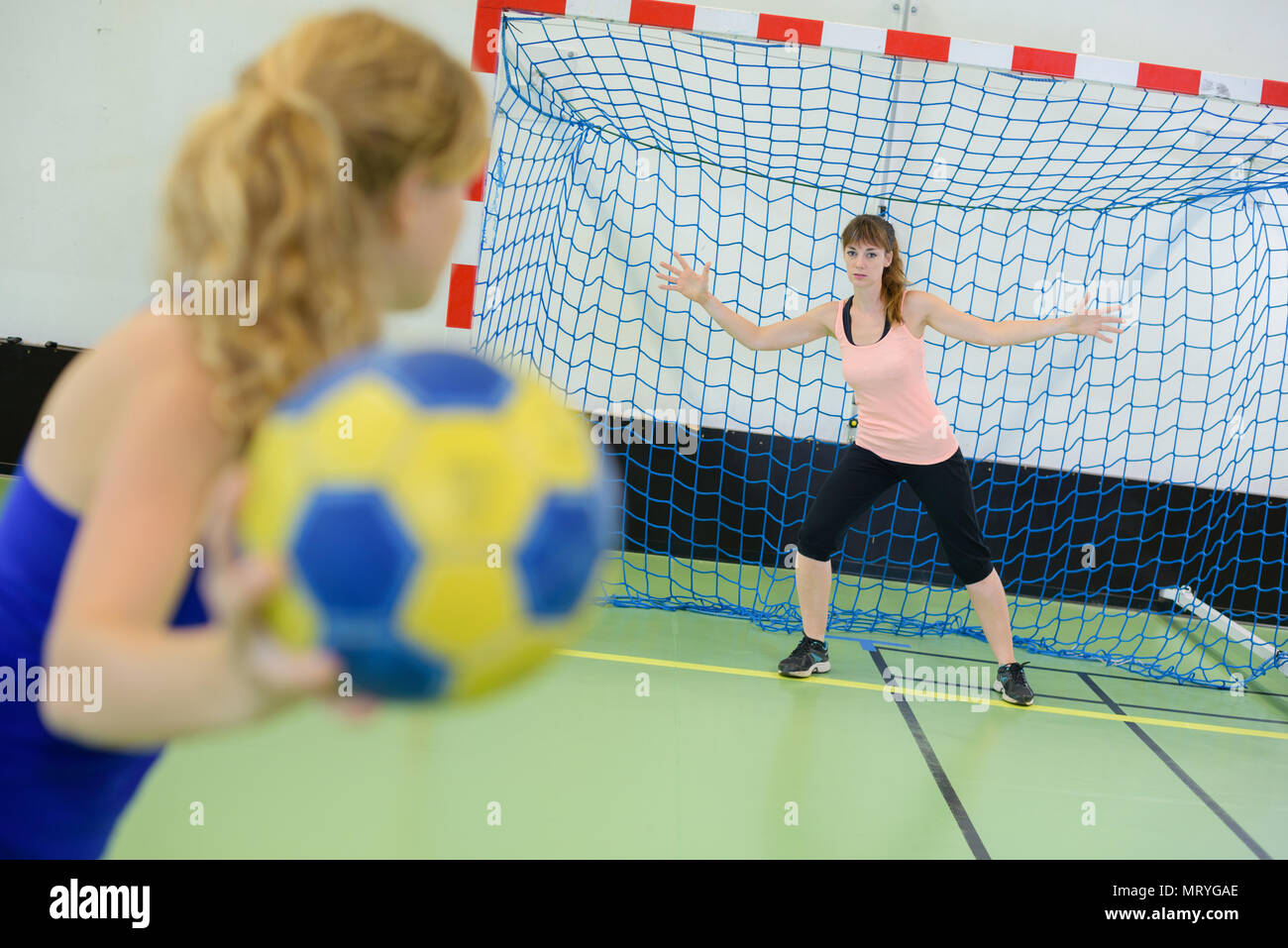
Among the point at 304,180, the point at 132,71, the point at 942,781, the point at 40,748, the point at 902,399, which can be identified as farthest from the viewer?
the point at 132,71

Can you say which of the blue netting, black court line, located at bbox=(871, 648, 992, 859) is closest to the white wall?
the blue netting

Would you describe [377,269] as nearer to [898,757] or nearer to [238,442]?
[238,442]

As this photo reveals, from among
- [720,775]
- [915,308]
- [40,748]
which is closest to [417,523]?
[40,748]

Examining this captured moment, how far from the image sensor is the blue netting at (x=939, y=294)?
16.5 ft

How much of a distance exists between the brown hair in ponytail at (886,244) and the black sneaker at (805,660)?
4.20 ft

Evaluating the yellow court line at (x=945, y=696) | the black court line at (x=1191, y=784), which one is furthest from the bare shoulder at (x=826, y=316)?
the black court line at (x=1191, y=784)

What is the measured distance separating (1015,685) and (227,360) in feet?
12.2

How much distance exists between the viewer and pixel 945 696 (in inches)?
157

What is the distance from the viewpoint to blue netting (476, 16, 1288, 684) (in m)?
5.03

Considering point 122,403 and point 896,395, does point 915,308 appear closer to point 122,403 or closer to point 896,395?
point 896,395

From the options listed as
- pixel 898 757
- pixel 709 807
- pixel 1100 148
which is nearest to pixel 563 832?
pixel 709 807

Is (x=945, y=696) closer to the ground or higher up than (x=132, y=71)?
closer to the ground

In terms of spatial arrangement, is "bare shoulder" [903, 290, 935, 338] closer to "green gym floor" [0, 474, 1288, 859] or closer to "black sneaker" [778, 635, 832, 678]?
"black sneaker" [778, 635, 832, 678]

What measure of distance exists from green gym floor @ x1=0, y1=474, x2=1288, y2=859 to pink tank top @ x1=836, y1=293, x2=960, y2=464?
96 centimetres
